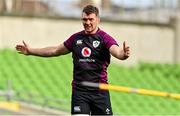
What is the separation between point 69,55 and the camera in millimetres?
21969

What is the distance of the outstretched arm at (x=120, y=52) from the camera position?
22.2 ft

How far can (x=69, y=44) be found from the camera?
7.52 m

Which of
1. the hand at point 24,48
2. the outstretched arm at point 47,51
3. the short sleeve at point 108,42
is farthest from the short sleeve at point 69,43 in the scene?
the hand at point 24,48

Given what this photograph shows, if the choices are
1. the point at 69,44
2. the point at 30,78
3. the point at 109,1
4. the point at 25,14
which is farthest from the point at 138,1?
the point at 69,44

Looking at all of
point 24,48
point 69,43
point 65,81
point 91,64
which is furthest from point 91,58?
point 65,81

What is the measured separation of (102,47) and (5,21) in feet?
44.8

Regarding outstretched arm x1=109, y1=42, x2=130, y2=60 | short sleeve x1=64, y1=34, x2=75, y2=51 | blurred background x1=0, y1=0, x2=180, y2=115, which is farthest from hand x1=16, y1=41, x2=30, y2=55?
blurred background x1=0, y1=0, x2=180, y2=115

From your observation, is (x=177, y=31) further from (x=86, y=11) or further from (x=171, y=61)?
(x=86, y=11)

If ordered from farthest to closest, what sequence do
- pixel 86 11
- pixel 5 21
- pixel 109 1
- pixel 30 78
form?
pixel 109 1
pixel 5 21
pixel 30 78
pixel 86 11

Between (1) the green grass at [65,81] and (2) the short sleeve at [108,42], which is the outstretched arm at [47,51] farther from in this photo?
(1) the green grass at [65,81]

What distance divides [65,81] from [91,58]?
40.9ft

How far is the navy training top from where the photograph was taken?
7277mm

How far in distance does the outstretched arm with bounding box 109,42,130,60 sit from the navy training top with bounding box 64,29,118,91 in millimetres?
130

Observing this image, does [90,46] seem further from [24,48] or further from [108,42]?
[24,48]
